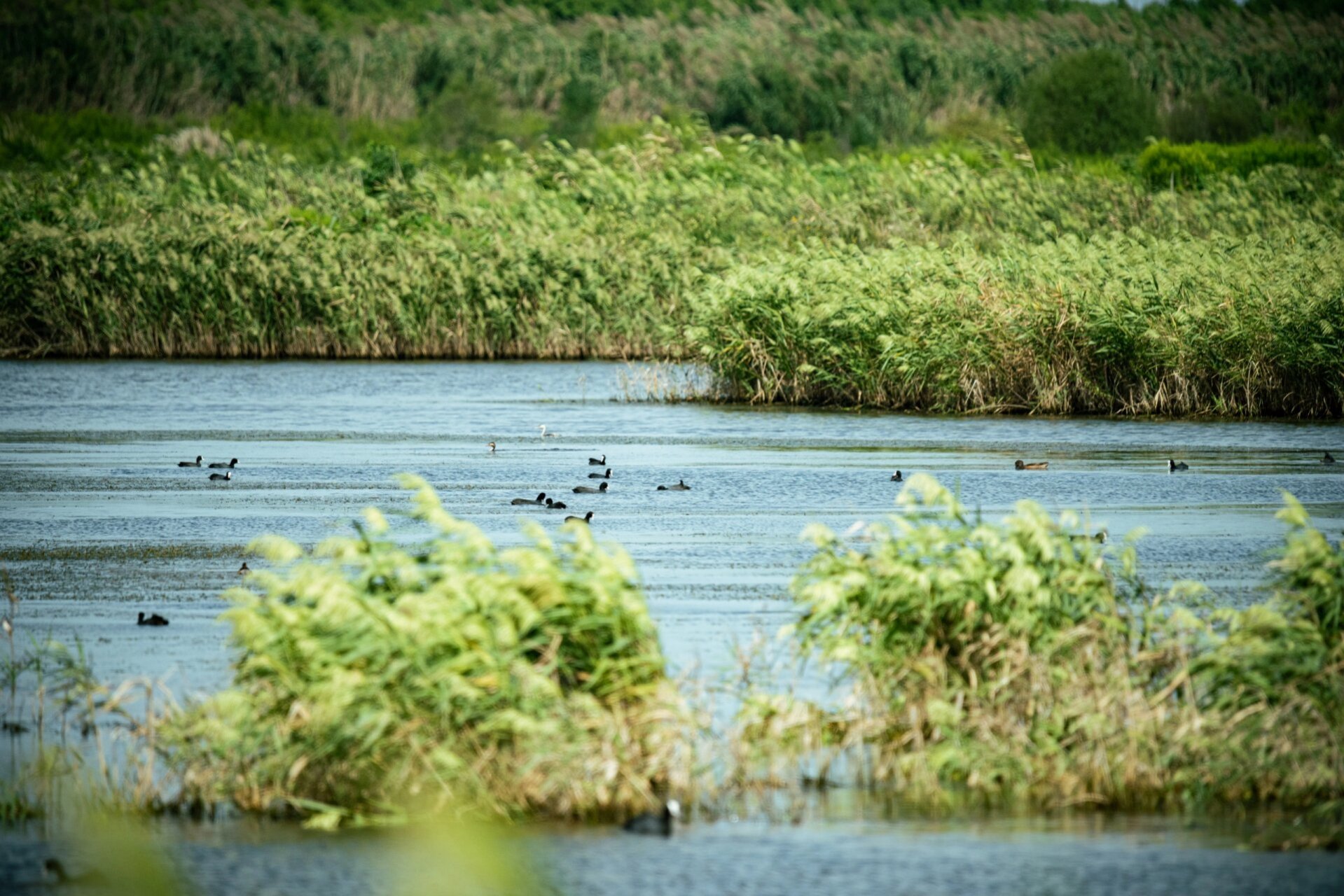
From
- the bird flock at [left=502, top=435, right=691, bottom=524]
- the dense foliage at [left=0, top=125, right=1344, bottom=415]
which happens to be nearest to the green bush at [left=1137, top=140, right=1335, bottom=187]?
the dense foliage at [left=0, top=125, right=1344, bottom=415]

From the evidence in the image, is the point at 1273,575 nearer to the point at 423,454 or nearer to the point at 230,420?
the point at 423,454

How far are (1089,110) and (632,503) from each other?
4972cm

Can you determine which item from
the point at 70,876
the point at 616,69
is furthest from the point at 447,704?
the point at 616,69

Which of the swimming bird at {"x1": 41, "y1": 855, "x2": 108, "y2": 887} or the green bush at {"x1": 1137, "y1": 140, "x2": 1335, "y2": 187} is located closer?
the swimming bird at {"x1": 41, "y1": 855, "x2": 108, "y2": 887}

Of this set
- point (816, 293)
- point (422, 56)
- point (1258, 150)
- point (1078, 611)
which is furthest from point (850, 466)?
point (422, 56)

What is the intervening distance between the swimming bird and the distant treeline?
→ 6384 centimetres

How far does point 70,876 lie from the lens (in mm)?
7844

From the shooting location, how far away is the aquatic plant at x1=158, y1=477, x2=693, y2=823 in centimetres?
856

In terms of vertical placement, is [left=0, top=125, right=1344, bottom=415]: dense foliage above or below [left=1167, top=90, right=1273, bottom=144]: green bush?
below

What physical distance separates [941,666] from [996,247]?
34.2 metres

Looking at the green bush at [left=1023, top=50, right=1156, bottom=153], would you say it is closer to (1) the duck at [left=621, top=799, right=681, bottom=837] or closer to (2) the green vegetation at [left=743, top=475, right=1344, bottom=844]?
(2) the green vegetation at [left=743, top=475, right=1344, bottom=844]

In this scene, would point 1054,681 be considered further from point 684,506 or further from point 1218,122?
point 1218,122

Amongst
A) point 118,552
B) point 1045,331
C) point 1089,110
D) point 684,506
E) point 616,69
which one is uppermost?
point 616,69

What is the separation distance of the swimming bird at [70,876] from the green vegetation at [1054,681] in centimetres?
291
